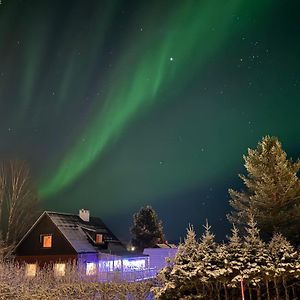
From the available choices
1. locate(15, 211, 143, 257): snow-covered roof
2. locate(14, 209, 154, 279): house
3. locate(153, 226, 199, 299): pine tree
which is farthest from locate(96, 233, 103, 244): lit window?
locate(153, 226, 199, 299): pine tree

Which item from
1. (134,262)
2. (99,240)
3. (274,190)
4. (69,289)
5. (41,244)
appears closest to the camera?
(69,289)

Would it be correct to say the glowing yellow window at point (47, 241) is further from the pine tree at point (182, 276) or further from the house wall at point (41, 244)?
the pine tree at point (182, 276)

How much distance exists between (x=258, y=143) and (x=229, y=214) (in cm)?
560

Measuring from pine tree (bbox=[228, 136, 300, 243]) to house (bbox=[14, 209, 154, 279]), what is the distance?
50.3 feet

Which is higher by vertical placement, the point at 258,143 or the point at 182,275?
the point at 258,143

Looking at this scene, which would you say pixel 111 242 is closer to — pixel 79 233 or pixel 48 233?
pixel 79 233

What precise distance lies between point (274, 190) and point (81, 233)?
21172 millimetres

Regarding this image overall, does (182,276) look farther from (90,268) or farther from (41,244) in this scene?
(41,244)

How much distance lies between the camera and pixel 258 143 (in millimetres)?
22219

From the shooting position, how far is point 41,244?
34.8 m

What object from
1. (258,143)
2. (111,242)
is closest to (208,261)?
(258,143)

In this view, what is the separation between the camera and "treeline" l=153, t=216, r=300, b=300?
580 inches

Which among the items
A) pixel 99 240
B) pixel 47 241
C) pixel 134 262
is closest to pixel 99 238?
pixel 99 240

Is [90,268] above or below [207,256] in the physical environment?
above
